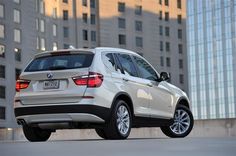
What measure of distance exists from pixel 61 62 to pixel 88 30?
228 feet

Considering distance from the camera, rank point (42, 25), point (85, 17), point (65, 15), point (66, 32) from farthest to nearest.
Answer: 1. point (85, 17)
2. point (65, 15)
3. point (66, 32)
4. point (42, 25)

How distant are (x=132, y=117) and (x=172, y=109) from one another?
1.49 meters

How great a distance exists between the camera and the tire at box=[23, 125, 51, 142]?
10.9 m

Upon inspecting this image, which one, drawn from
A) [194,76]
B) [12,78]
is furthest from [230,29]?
[12,78]

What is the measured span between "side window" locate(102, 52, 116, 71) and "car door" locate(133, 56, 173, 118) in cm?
85

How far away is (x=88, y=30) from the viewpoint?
79.7m

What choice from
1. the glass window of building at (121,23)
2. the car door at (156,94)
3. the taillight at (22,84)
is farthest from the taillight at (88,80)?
the glass window of building at (121,23)

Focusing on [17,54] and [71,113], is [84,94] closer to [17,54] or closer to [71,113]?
[71,113]

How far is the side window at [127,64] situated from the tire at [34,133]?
71.9 inches

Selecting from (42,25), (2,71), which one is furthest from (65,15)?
(2,71)

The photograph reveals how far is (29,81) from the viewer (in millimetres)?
10508

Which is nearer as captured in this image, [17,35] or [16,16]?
[17,35]

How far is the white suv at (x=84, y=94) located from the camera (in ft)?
32.9

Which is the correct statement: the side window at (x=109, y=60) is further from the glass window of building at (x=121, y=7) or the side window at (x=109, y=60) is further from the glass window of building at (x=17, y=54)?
the glass window of building at (x=121, y=7)
